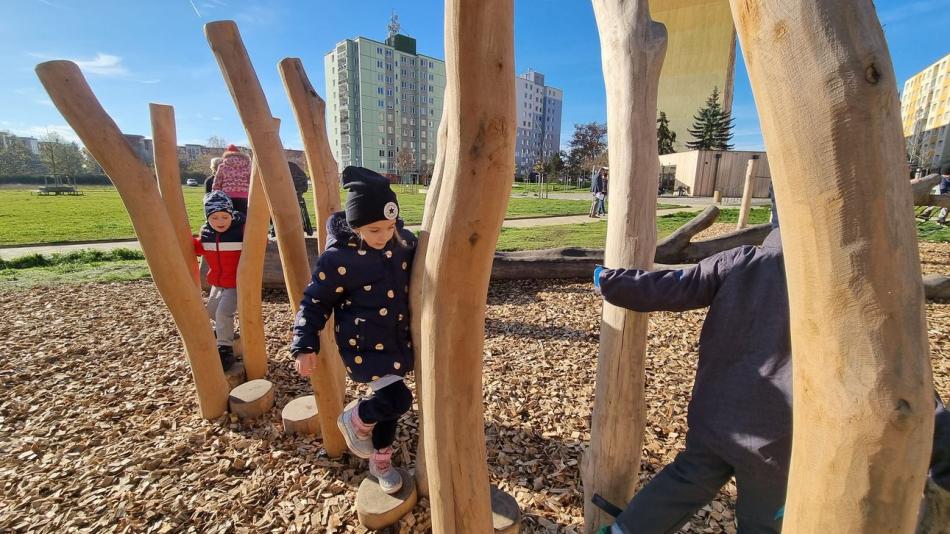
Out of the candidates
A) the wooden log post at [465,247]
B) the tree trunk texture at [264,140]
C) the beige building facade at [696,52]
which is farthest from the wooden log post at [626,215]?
the beige building facade at [696,52]

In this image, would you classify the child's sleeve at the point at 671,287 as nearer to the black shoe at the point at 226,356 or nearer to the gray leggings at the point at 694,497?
the gray leggings at the point at 694,497

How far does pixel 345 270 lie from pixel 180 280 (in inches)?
55.0

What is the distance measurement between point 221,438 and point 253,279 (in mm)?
1041

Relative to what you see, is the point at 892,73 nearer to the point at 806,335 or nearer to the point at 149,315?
the point at 806,335

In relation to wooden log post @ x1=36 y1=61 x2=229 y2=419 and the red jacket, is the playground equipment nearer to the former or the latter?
wooden log post @ x1=36 y1=61 x2=229 y2=419

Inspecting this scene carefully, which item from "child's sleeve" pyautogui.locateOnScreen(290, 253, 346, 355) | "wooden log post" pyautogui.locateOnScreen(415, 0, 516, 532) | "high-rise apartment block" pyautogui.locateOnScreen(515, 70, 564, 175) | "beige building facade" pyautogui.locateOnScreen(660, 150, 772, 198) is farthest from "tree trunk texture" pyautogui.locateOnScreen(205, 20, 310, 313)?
"high-rise apartment block" pyautogui.locateOnScreen(515, 70, 564, 175)

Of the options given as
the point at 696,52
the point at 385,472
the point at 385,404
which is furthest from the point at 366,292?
the point at 696,52

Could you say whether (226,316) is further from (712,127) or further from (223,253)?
(712,127)

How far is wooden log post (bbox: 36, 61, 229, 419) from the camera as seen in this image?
223 cm

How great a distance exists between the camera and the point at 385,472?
211 centimetres

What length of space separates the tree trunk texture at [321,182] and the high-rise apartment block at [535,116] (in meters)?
86.2

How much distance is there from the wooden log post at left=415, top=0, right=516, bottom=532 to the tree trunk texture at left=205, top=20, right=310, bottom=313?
1228mm

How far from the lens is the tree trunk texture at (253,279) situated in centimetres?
286

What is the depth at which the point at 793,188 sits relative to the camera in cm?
69
